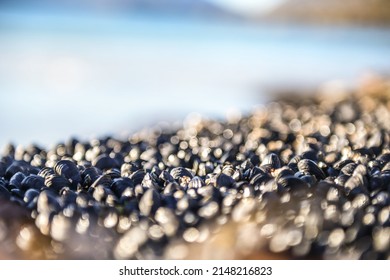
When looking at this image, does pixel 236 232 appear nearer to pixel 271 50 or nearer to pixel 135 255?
pixel 135 255

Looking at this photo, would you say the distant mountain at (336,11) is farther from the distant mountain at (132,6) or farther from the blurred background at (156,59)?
the distant mountain at (132,6)

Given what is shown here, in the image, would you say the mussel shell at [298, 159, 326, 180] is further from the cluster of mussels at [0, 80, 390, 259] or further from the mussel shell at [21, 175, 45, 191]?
the mussel shell at [21, 175, 45, 191]

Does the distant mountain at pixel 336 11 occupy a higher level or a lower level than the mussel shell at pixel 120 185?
higher

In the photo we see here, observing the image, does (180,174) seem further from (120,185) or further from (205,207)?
(205,207)

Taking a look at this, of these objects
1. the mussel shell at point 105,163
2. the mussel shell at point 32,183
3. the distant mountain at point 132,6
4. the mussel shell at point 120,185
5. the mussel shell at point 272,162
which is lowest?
the mussel shell at point 105,163

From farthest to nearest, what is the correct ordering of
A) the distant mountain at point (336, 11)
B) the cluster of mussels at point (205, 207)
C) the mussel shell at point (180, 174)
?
the distant mountain at point (336, 11), the mussel shell at point (180, 174), the cluster of mussels at point (205, 207)

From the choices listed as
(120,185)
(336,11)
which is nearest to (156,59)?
(336,11)

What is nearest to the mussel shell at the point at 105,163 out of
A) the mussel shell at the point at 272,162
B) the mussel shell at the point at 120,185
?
the mussel shell at the point at 120,185
